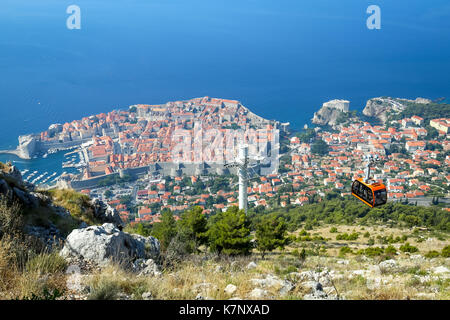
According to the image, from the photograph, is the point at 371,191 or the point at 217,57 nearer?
the point at 371,191

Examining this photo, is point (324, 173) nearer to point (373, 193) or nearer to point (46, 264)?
point (373, 193)

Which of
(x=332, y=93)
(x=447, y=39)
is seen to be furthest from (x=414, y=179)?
(x=447, y=39)

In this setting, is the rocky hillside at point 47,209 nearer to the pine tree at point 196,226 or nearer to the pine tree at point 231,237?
the pine tree at point 196,226

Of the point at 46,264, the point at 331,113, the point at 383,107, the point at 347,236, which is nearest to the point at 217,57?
the point at 331,113

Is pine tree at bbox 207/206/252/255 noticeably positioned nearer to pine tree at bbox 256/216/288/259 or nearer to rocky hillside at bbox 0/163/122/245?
pine tree at bbox 256/216/288/259

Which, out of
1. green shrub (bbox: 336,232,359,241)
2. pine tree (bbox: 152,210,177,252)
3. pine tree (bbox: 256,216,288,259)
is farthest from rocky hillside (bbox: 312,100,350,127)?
pine tree (bbox: 152,210,177,252)

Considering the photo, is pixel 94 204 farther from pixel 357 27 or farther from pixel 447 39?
pixel 357 27

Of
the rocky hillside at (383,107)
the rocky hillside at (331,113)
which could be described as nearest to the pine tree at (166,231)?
the rocky hillside at (331,113)
